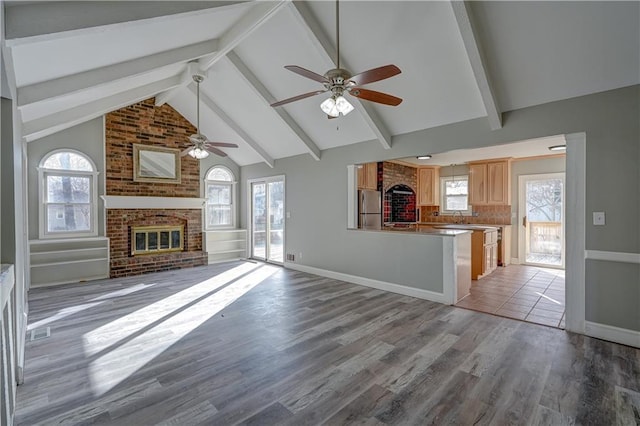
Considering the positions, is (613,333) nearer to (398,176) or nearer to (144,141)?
(398,176)

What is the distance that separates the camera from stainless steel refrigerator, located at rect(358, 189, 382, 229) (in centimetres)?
577

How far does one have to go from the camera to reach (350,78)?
2.55m

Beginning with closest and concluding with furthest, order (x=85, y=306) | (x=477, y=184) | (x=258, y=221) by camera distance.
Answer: (x=85, y=306)
(x=477, y=184)
(x=258, y=221)

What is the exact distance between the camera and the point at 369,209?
605 cm

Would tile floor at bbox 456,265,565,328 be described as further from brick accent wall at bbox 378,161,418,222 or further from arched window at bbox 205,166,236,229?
arched window at bbox 205,166,236,229

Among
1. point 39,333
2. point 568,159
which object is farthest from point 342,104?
point 39,333

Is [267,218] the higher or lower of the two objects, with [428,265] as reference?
higher

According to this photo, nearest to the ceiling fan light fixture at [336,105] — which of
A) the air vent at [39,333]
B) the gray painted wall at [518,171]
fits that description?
the air vent at [39,333]

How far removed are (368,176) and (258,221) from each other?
3170 millimetres

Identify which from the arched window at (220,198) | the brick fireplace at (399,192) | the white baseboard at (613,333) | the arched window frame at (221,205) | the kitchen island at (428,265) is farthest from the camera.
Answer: the arched window at (220,198)

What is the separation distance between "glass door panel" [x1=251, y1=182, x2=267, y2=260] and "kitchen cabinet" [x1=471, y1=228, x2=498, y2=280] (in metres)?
4.64

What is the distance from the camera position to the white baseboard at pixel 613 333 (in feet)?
9.71

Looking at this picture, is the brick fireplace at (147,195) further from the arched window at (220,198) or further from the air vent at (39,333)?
the air vent at (39,333)

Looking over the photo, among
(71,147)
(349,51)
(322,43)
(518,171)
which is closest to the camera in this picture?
(322,43)
